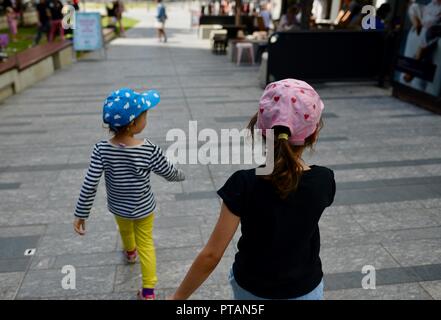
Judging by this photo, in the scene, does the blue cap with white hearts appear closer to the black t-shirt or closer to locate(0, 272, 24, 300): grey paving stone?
the black t-shirt

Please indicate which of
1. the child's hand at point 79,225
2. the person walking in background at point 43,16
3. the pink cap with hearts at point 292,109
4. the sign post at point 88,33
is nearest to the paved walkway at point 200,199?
the child's hand at point 79,225

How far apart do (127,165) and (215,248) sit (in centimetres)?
128

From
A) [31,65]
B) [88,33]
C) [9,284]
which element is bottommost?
[9,284]

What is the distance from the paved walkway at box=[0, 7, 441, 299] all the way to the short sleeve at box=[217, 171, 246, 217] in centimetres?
178

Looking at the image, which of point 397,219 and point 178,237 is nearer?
point 178,237

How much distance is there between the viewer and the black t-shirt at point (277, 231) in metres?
1.55

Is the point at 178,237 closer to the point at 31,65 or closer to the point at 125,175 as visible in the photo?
the point at 125,175

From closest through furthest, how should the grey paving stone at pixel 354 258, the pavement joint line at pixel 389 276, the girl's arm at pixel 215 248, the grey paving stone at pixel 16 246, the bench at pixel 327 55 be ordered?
the girl's arm at pixel 215 248 → the pavement joint line at pixel 389 276 → the grey paving stone at pixel 354 258 → the grey paving stone at pixel 16 246 → the bench at pixel 327 55

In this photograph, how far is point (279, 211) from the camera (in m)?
1.55

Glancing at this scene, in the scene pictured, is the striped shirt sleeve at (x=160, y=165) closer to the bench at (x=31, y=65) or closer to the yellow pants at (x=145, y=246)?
the yellow pants at (x=145, y=246)

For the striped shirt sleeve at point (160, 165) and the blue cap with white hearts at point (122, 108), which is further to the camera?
the striped shirt sleeve at point (160, 165)

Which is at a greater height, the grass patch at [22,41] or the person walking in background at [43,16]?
the person walking in background at [43,16]

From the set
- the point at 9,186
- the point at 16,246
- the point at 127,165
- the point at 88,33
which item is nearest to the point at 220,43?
the point at 88,33
